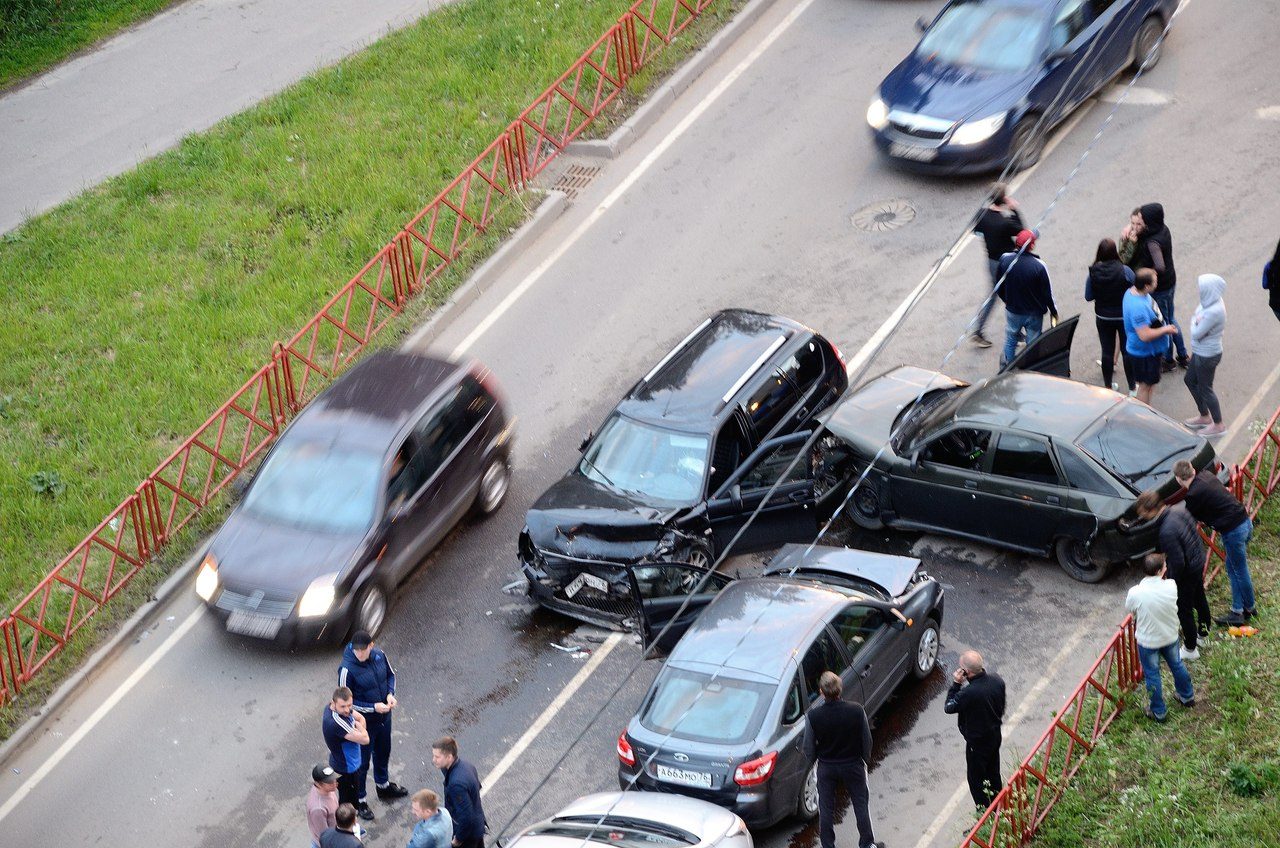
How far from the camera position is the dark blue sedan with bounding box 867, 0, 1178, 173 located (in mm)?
18438

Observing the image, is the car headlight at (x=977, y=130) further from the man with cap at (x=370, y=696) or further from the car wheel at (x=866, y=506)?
the man with cap at (x=370, y=696)

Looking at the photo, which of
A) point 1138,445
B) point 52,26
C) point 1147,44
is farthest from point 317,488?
point 52,26

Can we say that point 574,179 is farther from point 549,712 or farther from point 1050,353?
point 549,712

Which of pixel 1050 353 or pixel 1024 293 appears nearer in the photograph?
pixel 1050 353

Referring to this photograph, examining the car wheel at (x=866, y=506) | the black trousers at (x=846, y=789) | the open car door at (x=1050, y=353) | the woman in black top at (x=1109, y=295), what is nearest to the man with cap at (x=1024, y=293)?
the open car door at (x=1050, y=353)

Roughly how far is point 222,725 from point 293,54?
12856 mm

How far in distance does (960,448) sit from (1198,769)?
3.87 meters

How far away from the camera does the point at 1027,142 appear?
1869cm

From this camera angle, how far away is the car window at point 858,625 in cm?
1187

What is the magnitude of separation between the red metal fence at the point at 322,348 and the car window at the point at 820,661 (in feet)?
24.9

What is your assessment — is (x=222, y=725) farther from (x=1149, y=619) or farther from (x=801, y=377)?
(x=1149, y=619)

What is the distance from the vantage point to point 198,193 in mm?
20578

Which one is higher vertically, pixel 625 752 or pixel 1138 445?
pixel 1138 445

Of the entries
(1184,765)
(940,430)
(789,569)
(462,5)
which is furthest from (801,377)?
(462,5)
